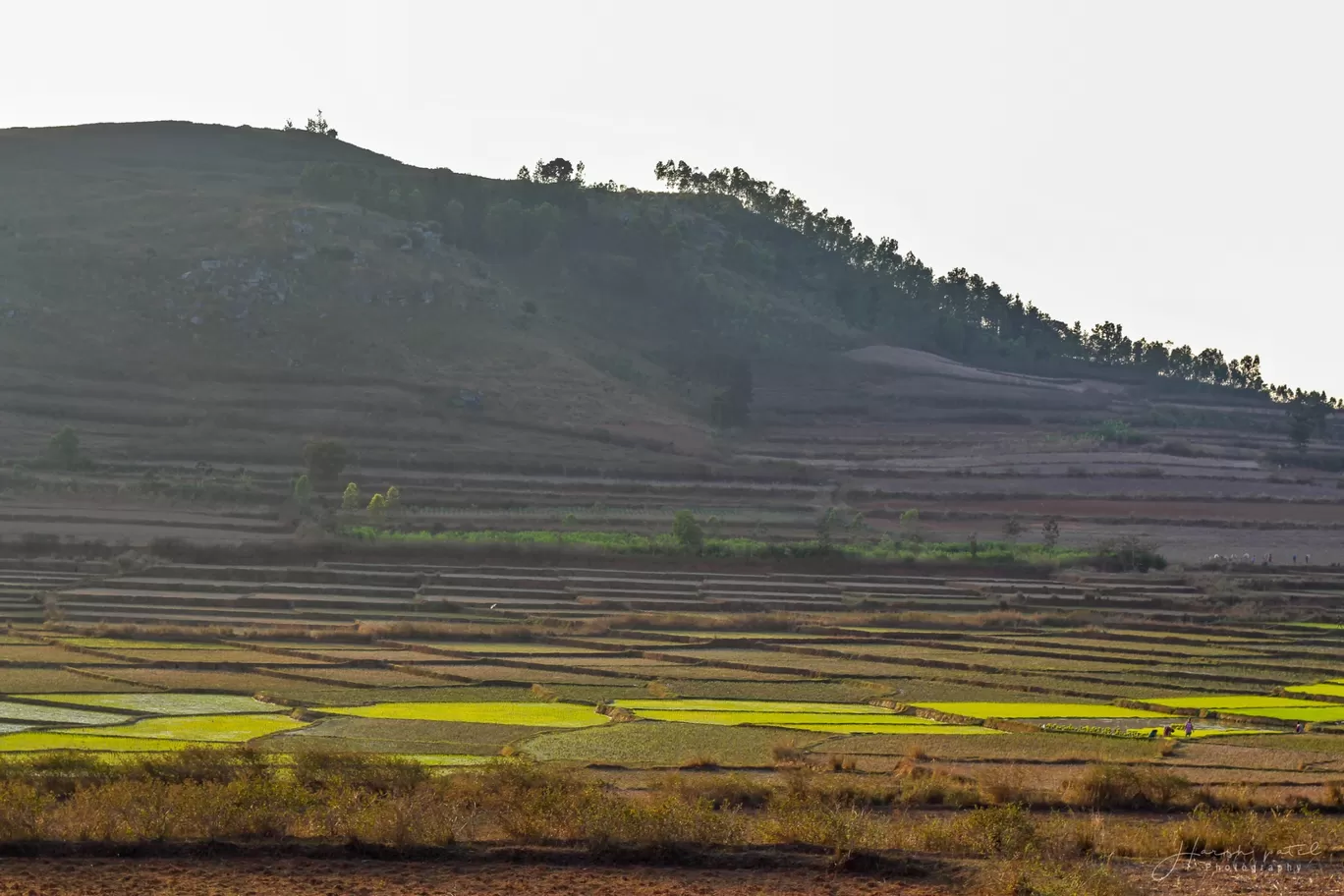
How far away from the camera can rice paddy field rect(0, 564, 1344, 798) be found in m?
29.4

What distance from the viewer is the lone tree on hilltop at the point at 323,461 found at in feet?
292

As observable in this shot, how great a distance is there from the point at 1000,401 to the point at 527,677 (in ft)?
374

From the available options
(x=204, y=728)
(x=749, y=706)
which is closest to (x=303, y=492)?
(x=749, y=706)

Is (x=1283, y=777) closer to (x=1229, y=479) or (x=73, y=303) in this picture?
(x=1229, y=479)

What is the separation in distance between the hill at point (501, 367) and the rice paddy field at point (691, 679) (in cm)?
2063

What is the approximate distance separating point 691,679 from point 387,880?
2507cm

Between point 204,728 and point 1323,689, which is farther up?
point 1323,689

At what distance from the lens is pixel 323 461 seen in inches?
3506

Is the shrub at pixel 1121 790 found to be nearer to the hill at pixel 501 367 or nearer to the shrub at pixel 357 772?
the shrub at pixel 357 772

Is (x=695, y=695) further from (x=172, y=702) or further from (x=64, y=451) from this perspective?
(x=64, y=451)

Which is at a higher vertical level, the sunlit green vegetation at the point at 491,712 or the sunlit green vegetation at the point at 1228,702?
the sunlit green vegetation at the point at 1228,702

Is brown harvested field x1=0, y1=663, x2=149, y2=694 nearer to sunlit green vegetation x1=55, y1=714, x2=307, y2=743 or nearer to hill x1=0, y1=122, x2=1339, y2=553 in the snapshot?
sunlit green vegetation x1=55, y1=714, x2=307, y2=743

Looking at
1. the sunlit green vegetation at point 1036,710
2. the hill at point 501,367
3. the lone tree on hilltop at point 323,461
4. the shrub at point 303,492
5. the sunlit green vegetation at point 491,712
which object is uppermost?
the hill at point 501,367

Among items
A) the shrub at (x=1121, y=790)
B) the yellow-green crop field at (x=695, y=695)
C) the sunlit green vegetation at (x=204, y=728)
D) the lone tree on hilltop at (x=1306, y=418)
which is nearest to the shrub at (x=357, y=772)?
the yellow-green crop field at (x=695, y=695)
